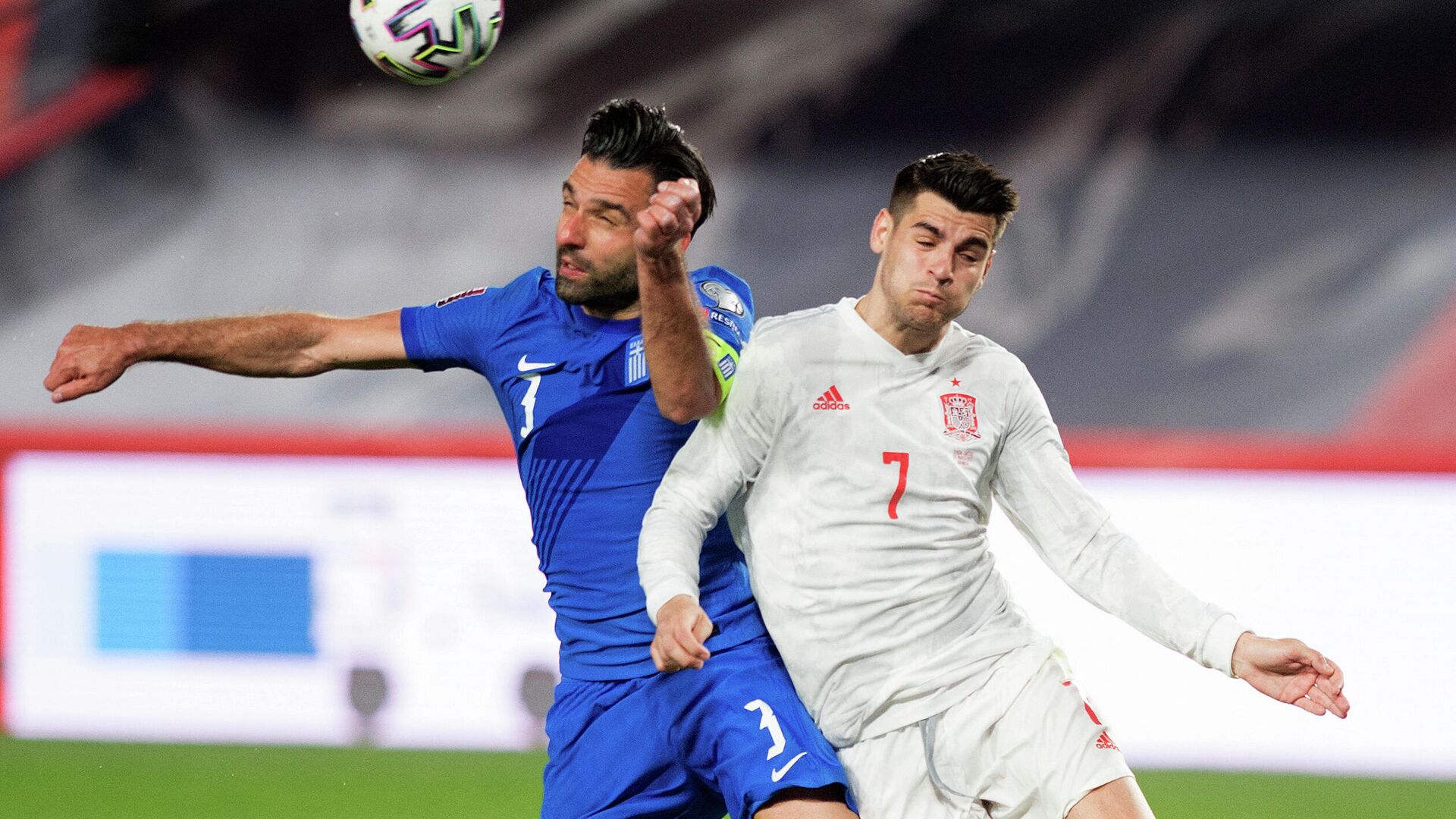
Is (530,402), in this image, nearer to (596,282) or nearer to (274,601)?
(596,282)

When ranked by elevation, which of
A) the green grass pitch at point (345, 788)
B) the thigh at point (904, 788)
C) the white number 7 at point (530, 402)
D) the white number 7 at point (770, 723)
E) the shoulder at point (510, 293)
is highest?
the shoulder at point (510, 293)

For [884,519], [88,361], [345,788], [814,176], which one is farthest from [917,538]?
[814,176]

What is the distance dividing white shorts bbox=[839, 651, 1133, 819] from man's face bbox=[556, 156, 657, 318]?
99 centimetres

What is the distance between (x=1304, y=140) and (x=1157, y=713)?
6.46 m

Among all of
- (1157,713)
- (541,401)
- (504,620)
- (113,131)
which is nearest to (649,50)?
(113,131)

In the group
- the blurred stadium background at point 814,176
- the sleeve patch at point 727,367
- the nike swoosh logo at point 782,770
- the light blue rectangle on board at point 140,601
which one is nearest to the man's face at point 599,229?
the sleeve patch at point 727,367

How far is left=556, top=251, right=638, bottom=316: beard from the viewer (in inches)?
114

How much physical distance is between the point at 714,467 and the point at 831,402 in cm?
24

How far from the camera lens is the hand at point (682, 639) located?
238cm

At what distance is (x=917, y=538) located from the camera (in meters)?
2.71

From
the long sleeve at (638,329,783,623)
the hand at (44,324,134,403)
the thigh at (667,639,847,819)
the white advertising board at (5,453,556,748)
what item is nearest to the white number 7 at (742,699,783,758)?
the thigh at (667,639,847,819)

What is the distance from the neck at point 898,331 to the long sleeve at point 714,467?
0.21m

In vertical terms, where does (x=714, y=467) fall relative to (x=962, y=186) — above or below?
below

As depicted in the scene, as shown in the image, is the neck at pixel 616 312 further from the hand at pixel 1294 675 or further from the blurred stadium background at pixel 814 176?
the blurred stadium background at pixel 814 176
